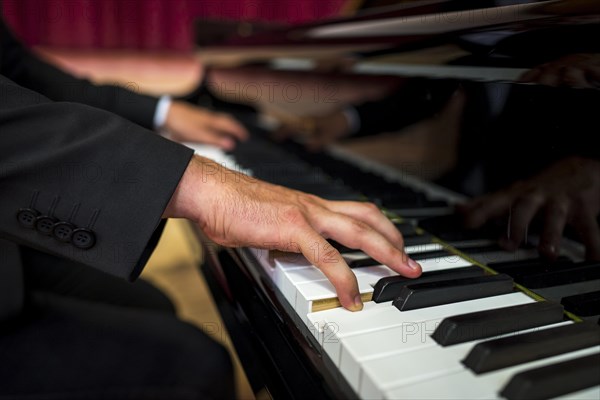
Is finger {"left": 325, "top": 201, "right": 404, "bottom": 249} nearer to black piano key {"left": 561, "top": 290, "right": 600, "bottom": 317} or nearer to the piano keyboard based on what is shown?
the piano keyboard

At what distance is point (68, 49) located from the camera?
271 centimetres

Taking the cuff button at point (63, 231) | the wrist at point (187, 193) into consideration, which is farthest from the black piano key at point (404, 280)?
the cuff button at point (63, 231)

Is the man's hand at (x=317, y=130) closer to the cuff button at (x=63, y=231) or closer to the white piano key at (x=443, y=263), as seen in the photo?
the white piano key at (x=443, y=263)

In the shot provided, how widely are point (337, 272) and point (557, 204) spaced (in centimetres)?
32

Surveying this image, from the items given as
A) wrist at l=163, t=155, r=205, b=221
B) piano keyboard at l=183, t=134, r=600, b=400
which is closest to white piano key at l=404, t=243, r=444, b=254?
piano keyboard at l=183, t=134, r=600, b=400

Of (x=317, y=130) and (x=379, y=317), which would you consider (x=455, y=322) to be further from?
(x=317, y=130)

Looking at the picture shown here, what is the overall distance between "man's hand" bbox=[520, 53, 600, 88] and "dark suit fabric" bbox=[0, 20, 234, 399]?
46 cm

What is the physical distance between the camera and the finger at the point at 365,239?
0.58 meters

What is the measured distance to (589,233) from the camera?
22.9 inches

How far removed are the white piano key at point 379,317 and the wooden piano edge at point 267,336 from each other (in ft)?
0.08

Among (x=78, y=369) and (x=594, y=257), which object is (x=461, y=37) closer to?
(x=594, y=257)

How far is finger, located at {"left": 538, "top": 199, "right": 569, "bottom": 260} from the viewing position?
2.00 ft

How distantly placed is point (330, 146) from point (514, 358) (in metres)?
0.94

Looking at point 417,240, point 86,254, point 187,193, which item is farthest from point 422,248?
point 86,254
